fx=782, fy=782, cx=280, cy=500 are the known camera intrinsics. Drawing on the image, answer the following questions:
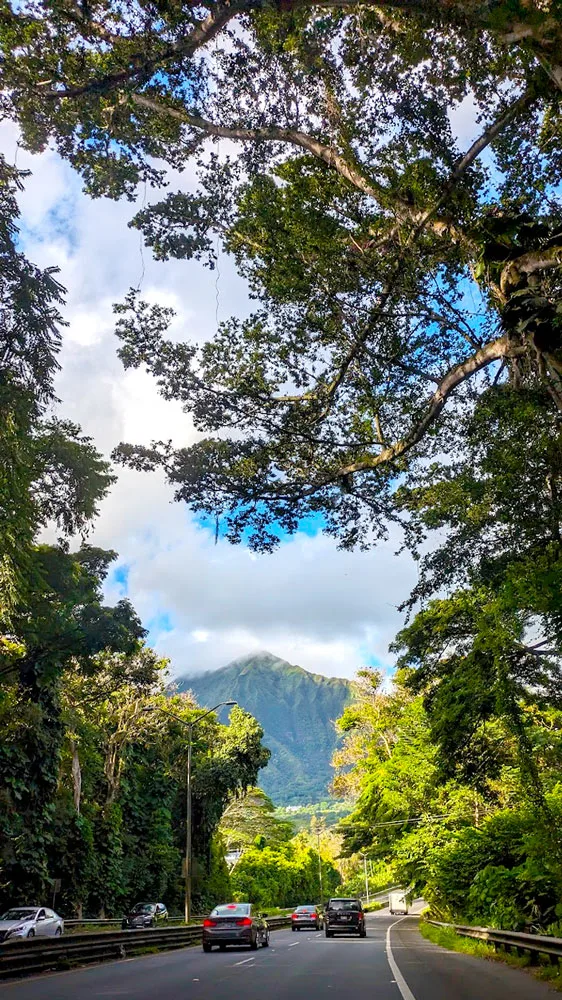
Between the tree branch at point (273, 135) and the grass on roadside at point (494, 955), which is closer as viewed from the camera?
the grass on roadside at point (494, 955)

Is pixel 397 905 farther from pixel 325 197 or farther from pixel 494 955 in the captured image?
pixel 325 197

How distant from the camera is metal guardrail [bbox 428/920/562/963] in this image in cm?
1305

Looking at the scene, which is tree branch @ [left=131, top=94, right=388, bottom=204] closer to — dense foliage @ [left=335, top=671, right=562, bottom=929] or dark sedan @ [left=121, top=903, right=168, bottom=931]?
dense foliage @ [left=335, top=671, right=562, bottom=929]

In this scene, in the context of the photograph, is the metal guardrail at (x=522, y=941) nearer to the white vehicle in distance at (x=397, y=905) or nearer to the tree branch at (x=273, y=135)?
the tree branch at (x=273, y=135)

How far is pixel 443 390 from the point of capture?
1351cm

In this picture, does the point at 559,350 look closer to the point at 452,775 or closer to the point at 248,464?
the point at 248,464

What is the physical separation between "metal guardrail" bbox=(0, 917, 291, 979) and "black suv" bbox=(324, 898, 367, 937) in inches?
311

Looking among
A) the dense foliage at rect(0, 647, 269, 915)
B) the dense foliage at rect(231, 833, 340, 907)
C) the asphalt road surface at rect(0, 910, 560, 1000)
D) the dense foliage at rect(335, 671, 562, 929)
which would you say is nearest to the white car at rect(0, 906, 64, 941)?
the asphalt road surface at rect(0, 910, 560, 1000)

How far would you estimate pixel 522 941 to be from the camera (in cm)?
1494

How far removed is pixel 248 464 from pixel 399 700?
39.1m

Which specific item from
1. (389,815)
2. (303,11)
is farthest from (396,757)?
(303,11)

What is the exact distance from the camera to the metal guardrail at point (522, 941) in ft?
42.8

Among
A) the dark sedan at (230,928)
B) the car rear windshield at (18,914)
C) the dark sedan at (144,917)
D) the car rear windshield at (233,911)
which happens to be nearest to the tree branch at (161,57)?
the dark sedan at (230,928)

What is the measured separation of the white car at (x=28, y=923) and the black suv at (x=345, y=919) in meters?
12.0
